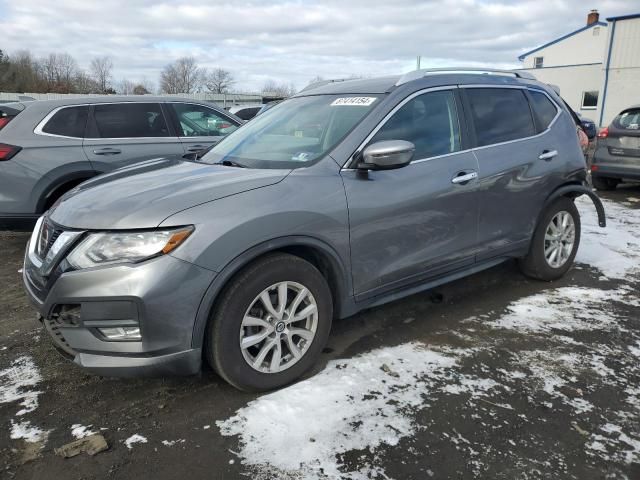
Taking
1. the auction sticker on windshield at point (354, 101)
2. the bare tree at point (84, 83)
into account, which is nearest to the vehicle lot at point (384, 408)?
the auction sticker on windshield at point (354, 101)

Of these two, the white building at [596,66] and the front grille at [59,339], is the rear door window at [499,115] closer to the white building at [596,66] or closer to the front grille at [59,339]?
the front grille at [59,339]

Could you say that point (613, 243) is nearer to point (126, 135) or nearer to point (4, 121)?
point (126, 135)

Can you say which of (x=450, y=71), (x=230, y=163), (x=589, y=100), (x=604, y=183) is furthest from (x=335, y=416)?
(x=589, y=100)

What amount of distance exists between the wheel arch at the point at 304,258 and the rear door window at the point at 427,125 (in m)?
0.83

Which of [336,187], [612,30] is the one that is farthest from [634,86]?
[336,187]

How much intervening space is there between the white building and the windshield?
73.0 feet

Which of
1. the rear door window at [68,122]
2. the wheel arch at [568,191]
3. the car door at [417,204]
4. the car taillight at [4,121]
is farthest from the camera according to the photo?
the rear door window at [68,122]

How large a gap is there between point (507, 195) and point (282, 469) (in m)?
2.75

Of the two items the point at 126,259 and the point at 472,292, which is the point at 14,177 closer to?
the point at 126,259

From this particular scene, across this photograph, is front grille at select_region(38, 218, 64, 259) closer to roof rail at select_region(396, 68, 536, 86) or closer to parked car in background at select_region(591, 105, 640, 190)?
roof rail at select_region(396, 68, 536, 86)

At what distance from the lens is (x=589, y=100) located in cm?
2766

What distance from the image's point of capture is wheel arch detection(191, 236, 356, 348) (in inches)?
101

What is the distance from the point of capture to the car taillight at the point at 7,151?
204 inches

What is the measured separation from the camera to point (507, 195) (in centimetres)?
401
